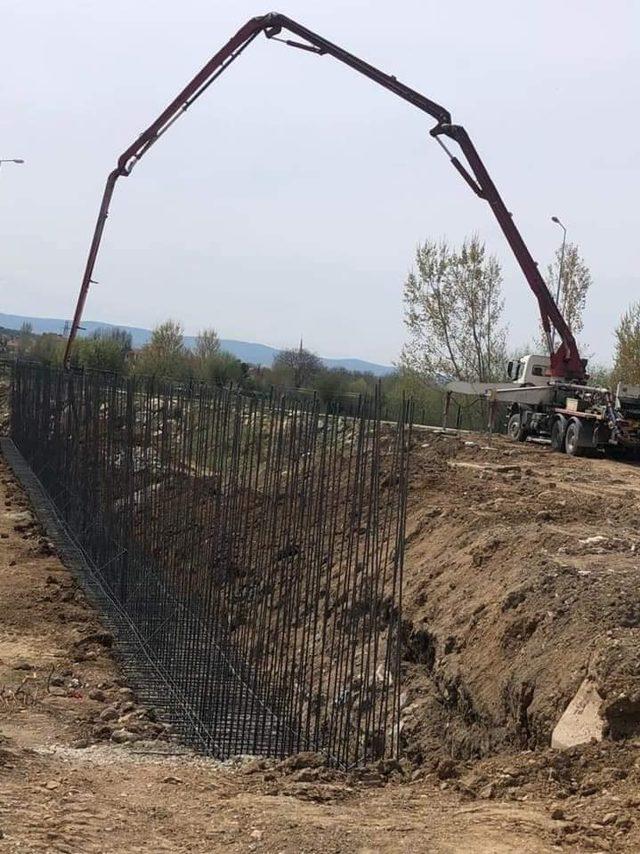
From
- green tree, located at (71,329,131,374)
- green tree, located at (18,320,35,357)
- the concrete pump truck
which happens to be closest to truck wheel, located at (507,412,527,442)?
the concrete pump truck

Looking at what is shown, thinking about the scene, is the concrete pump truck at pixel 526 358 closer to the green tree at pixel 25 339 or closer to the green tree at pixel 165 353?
the green tree at pixel 165 353

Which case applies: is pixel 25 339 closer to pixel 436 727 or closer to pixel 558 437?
pixel 558 437

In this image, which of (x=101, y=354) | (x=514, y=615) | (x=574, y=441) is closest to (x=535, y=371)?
(x=574, y=441)

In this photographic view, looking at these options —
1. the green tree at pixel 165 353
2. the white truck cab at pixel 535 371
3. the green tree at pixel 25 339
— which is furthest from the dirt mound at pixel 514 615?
the green tree at pixel 25 339

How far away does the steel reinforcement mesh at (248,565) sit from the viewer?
6.96 metres

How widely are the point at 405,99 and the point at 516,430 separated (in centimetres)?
710

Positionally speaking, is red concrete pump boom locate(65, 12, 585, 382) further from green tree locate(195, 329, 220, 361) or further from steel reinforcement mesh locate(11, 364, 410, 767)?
green tree locate(195, 329, 220, 361)

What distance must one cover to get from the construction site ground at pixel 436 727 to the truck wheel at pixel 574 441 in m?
6.64

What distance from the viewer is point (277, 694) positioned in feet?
25.2

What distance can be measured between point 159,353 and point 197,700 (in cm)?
3915

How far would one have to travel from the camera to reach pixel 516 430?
22.4m

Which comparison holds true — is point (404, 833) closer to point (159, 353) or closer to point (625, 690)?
point (625, 690)

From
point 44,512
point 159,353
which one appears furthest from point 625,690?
point 159,353

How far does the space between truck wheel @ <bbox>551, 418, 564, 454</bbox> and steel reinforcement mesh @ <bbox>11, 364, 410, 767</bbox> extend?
6.83 metres
